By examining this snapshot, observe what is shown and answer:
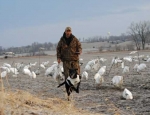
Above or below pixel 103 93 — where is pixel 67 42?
above

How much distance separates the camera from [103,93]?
11.2m

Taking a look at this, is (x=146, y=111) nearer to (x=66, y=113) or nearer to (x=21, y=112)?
(x=66, y=113)

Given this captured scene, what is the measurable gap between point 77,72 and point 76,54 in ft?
1.75

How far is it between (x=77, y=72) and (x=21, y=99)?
293 centimetres

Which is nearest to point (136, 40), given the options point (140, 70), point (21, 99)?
point (140, 70)

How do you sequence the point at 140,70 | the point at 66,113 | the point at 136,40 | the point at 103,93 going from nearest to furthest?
the point at 66,113 → the point at 103,93 → the point at 140,70 → the point at 136,40

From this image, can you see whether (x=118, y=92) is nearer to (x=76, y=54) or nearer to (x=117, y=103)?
(x=117, y=103)

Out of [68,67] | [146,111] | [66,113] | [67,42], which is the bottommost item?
[146,111]

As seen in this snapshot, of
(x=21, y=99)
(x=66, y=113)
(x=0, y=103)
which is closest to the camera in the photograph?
(x=0, y=103)

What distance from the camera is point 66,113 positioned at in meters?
5.57

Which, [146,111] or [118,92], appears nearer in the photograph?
[146,111]

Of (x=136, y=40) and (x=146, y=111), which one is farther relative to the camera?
(x=136, y=40)

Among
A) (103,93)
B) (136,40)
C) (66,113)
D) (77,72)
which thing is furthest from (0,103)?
(136,40)

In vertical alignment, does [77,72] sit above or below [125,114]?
above
